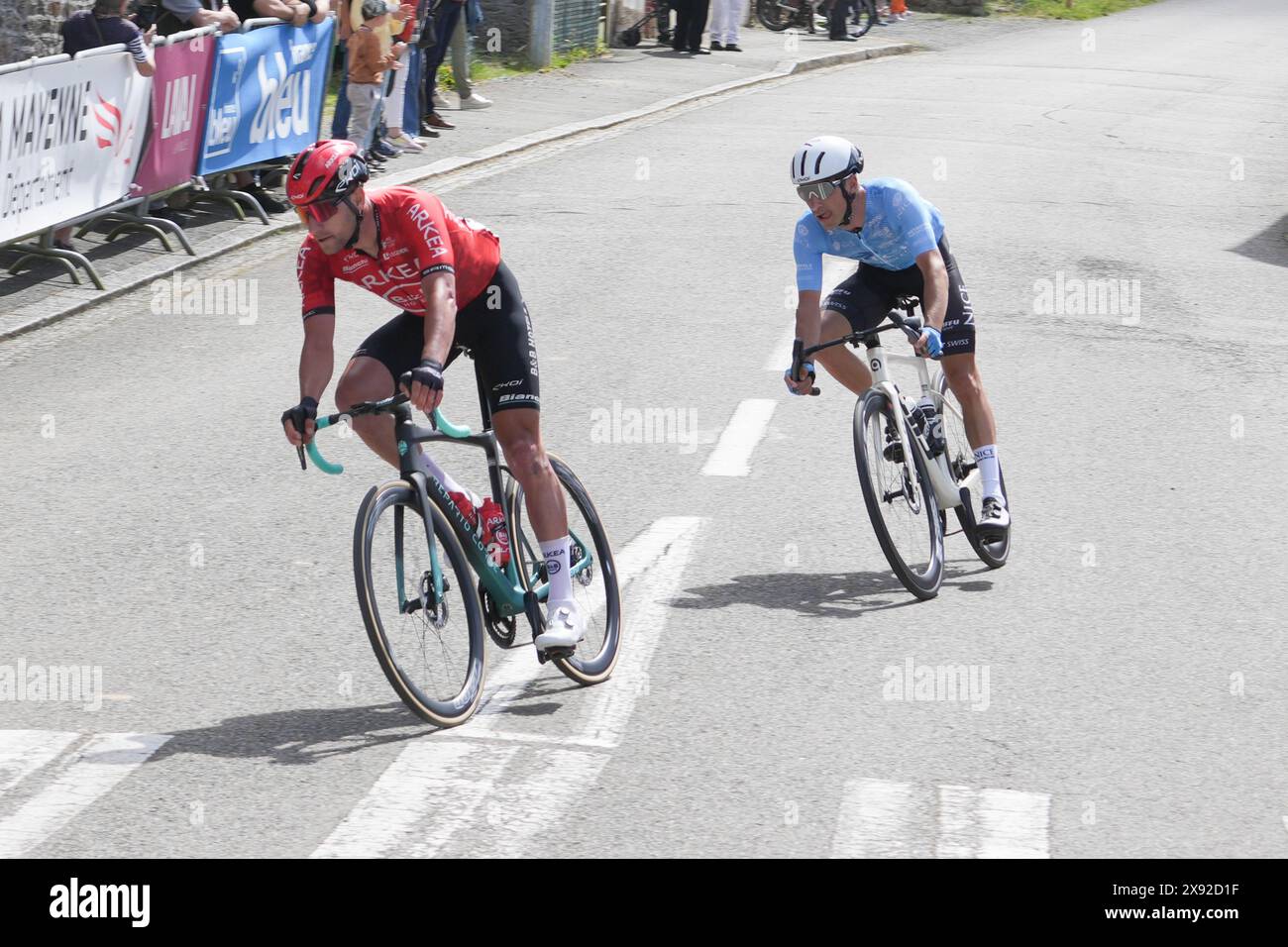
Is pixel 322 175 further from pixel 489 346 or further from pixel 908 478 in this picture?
pixel 908 478

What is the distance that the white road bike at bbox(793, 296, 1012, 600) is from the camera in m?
7.36

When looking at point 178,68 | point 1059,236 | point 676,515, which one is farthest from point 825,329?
point 1059,236

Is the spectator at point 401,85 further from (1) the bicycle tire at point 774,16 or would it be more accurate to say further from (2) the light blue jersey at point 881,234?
(1) the bicycle tire at point 774,16

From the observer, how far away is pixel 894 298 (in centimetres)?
805

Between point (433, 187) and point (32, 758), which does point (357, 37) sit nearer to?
point (433, 187)

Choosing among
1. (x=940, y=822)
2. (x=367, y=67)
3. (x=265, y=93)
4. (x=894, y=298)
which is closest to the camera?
(x=940, y=822)

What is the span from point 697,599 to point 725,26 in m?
25.2

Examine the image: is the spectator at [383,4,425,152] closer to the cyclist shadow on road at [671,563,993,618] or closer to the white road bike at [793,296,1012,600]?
the white road bike at [793,296,1012,600]

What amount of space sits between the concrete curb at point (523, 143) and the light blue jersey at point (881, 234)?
5972 mm

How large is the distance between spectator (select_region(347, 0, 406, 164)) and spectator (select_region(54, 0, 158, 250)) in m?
3.33

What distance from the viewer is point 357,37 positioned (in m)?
16.0

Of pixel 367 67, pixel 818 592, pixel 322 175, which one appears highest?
pixel 322 175

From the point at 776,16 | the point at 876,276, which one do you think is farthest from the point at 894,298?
the point at 776,16

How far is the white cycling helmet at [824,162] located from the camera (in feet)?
24.3
